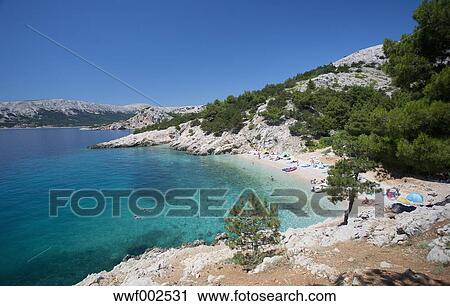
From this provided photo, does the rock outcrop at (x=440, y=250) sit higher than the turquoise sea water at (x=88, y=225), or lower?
higher

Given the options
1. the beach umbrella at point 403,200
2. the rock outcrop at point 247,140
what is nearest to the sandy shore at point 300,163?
the rock outcrop at point 247,140

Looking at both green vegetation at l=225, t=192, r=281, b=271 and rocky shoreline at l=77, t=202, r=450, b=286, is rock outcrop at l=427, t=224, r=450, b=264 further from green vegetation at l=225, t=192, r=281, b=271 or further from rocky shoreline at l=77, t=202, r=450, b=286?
green vegetation at l=225, t=192, r=281, b=271

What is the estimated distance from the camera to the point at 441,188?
18938 mm

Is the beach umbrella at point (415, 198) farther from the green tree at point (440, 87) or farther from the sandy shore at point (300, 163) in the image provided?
the green tree at point (440, 87)

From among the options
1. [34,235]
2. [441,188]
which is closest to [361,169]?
[441,188]

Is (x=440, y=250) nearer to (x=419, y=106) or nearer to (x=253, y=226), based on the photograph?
(x=419, y=106)

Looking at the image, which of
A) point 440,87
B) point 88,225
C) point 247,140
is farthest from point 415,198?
point 247,140

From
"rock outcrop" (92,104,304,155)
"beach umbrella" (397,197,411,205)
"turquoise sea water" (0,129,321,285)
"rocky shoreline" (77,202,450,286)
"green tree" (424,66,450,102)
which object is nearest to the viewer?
"green tree" (424,66,450,102)

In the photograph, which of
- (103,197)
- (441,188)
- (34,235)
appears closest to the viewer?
(34,235)

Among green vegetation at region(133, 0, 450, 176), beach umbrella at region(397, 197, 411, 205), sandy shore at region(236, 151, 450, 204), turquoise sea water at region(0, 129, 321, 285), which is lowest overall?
turquoise sea water at region(0, 129, 321, 285)

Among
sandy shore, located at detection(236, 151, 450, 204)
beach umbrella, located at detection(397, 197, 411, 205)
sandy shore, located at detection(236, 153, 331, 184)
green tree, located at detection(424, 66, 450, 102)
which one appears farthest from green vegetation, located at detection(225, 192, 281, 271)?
sandy shore, located at detection(236, 153, 331, 184)

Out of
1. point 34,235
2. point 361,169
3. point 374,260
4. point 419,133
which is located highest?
point 419,133

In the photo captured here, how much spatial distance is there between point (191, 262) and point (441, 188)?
18939 millimetres
